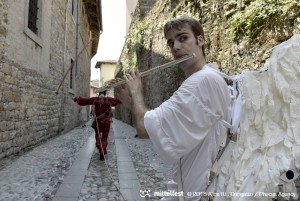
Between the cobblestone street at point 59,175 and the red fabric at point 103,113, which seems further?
the red fabric at point 103,113

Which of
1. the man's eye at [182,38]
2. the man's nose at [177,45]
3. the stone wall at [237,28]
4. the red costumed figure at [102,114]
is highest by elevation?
the stone wall at [237,28]

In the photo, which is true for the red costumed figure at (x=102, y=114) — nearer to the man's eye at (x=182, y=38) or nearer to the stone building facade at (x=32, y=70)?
the stone building facade at (x=32, y=70)

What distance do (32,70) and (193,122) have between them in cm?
601

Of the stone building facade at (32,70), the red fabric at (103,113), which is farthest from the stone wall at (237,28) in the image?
the stone building facade at (32,70)

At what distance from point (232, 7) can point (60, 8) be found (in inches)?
259

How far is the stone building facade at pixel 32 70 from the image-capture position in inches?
188

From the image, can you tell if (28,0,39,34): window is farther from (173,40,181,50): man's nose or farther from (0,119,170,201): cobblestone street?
(173,40,181,50): man's nose

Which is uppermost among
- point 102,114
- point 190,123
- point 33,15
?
point 33,15

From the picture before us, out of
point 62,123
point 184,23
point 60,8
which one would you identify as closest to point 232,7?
point 184,23

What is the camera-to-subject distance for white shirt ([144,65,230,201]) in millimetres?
993

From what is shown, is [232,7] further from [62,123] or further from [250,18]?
[62,123]

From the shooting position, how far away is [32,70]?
20.4ft

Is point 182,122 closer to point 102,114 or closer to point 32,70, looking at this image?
point 102,114

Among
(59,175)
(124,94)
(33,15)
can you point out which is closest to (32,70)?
(33,15)
